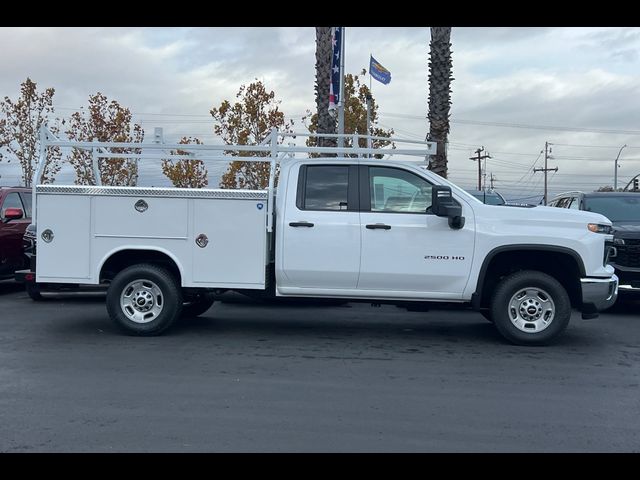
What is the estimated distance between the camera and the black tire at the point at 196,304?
30.0ft

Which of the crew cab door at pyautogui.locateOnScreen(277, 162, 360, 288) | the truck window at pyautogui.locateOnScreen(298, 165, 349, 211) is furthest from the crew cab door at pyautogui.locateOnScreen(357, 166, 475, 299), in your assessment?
the truck window at pyautogui.locateOnScreen(298, 165, 349, 211)

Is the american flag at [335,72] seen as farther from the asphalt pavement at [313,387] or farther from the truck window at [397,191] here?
the truck window at [397,191]

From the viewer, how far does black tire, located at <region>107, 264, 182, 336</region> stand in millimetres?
8062

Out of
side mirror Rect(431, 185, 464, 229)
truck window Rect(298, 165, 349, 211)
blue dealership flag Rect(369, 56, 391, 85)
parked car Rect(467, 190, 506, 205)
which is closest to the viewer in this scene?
side mirror Rect(431, 185, 464, 229)

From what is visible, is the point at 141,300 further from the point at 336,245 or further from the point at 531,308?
the point at 531,308

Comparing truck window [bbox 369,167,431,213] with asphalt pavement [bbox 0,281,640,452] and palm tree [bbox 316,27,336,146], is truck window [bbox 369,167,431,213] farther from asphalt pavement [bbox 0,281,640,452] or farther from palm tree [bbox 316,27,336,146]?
palm tree [bbox 316,27,336,146]

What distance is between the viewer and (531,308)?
7867mm

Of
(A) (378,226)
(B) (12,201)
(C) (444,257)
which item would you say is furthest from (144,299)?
(B) (12,201)

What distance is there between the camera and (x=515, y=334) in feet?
25.7

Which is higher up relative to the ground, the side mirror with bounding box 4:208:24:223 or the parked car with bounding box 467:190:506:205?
the parked car with bounding box 467:190:506:205

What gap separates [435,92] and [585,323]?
20.0ft

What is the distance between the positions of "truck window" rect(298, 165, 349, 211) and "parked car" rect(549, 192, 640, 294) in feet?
11.9

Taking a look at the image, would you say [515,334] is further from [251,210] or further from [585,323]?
[251,210]
